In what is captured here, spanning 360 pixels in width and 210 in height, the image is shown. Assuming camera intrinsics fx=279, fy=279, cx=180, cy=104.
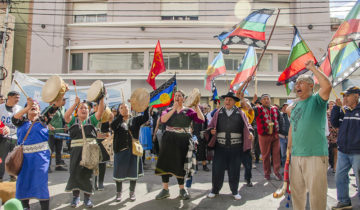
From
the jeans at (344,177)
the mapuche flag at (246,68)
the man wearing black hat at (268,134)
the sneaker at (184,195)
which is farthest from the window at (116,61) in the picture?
the jeans at (344,177)

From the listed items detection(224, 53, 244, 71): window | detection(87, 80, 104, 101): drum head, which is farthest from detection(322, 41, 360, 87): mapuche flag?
detection(224, 53, 244, 71): window

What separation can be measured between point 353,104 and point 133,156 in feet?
12.9

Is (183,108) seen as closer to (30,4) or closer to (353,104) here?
(353,104)

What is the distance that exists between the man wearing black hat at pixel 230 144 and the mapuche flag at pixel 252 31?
1342 millimetres

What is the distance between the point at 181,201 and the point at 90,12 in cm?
1541

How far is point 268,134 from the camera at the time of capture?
21.9 feet

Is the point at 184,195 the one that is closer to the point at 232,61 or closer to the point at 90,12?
the point at 232,61

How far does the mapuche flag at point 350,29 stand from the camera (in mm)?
4164

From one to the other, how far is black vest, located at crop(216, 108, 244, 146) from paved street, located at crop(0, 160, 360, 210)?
111 centimetres

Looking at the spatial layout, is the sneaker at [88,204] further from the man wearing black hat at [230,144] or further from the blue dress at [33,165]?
the man wearing black hat at [230,144]

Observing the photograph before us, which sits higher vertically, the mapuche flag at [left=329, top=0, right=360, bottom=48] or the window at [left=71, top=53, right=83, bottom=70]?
the window at [left=71, top=53, right=83, bottom=70]

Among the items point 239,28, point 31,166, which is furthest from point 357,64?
point 31,166

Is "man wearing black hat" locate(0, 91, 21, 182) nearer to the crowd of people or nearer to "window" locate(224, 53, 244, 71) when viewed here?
the crowd of people

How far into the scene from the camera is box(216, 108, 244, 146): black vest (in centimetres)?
530
